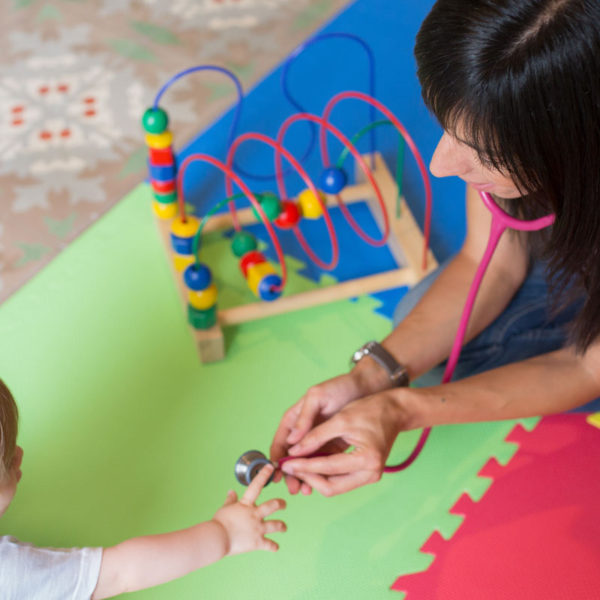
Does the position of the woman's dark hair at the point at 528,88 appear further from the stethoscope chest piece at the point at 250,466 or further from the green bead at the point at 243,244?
the green bead at the point at 243,244

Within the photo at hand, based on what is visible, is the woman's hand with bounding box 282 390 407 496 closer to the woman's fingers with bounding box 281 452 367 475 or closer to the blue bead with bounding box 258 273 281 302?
the woman's fingers with bounding box 281 452 367 475

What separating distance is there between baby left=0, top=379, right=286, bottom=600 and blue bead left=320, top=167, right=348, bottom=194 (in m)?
0.61

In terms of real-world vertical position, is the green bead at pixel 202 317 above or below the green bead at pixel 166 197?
below

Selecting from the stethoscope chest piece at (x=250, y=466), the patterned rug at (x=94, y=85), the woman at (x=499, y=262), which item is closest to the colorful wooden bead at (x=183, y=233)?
the patterned rug at (x=94, y=85)

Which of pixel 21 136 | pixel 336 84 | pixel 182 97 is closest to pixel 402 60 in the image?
pixel 336 84

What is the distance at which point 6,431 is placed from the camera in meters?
0.86

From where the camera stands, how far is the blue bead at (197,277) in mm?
1312

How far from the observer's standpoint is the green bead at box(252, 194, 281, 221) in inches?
51.8

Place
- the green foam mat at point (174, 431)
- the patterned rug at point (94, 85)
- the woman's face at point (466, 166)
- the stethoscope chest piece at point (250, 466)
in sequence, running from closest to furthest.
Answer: the woman's face at point (466, 166) → the stethoscope chest piece at point (250, 466) → the green foam mat at point (174, 431) → the patterned rug at point (94, 85)

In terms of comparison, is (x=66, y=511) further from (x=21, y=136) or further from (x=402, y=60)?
(x=402, y=60)

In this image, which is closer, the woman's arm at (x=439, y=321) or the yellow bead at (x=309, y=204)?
the woman's arm at (x=439, y=321)

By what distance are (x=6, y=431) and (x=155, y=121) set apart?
70 cm

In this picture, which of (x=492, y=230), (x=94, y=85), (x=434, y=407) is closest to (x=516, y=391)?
(x=434, y=407)

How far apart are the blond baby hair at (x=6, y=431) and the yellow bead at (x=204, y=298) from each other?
1.59ft
